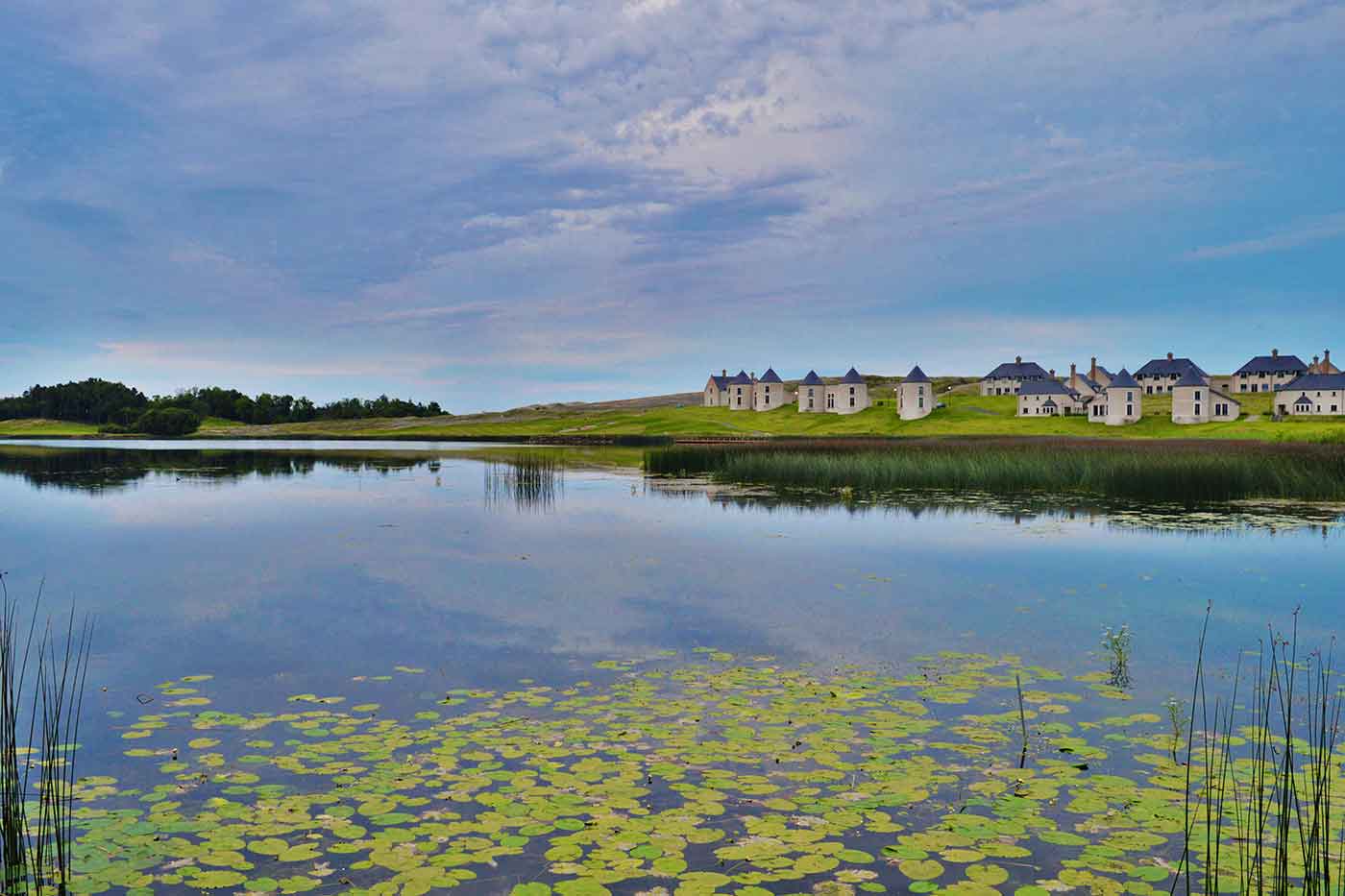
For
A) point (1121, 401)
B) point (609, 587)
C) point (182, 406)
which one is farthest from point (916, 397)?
point (182, 406)

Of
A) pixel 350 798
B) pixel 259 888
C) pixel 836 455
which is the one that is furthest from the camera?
pixel 836 455

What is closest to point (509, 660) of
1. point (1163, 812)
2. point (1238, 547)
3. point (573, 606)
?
point (573, 606)

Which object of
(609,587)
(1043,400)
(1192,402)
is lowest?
(609,587)

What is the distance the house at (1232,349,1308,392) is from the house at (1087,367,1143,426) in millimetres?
35904

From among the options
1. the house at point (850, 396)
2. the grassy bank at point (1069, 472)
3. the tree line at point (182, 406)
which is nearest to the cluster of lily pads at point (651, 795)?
the grassy bank at point (1069, 472)

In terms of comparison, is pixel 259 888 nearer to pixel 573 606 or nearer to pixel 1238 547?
pixel 573 606

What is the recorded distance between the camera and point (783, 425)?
356 ft

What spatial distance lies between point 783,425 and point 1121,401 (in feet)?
116

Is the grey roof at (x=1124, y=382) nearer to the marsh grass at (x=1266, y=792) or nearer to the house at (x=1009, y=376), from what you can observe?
the house at (x=1009, y=376)

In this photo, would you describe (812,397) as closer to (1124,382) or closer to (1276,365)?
(1124,382)

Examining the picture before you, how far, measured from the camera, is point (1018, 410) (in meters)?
104

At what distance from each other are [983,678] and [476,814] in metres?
6.25

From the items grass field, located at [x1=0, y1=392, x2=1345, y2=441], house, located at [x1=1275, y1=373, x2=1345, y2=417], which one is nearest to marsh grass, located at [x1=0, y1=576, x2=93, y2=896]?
grass field, located at [x1=0, y1=392, x2=1345, y2=441]

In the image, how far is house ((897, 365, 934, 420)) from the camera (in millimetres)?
107062
